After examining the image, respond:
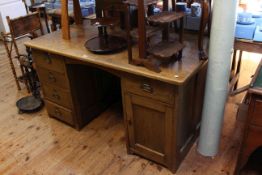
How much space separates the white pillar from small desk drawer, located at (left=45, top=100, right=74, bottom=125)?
1.14m

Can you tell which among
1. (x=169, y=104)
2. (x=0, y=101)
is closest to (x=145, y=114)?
(x=169, y=104)

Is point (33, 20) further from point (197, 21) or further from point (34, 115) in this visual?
point (197, 21)

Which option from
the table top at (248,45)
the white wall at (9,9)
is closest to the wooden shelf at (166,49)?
the table top at (248,45)

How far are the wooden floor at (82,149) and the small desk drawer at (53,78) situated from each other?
44 cm

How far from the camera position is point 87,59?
5.83 ft

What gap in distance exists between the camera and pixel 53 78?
2.19 metres

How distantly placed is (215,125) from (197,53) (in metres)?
0.51

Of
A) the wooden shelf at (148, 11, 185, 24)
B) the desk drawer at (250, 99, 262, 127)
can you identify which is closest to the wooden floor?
the desk drawer at (250, 99, 262, 127)

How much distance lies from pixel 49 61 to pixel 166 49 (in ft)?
3.38

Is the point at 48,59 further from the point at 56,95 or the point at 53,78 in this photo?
the point at 56,95

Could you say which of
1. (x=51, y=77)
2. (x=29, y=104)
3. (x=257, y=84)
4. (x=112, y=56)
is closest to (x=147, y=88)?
(x=112, y=56)

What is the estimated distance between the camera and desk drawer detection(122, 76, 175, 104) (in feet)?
5.00

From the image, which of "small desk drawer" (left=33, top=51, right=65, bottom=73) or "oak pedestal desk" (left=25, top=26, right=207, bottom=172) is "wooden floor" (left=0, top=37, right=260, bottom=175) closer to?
"oak pedestal desk" (left=25, top=26, right=207, bottom=172)

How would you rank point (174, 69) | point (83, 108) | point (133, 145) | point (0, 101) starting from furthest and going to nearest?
point (0, 101)
point (83, 108)
point (133, 145)
point (174, 69)
